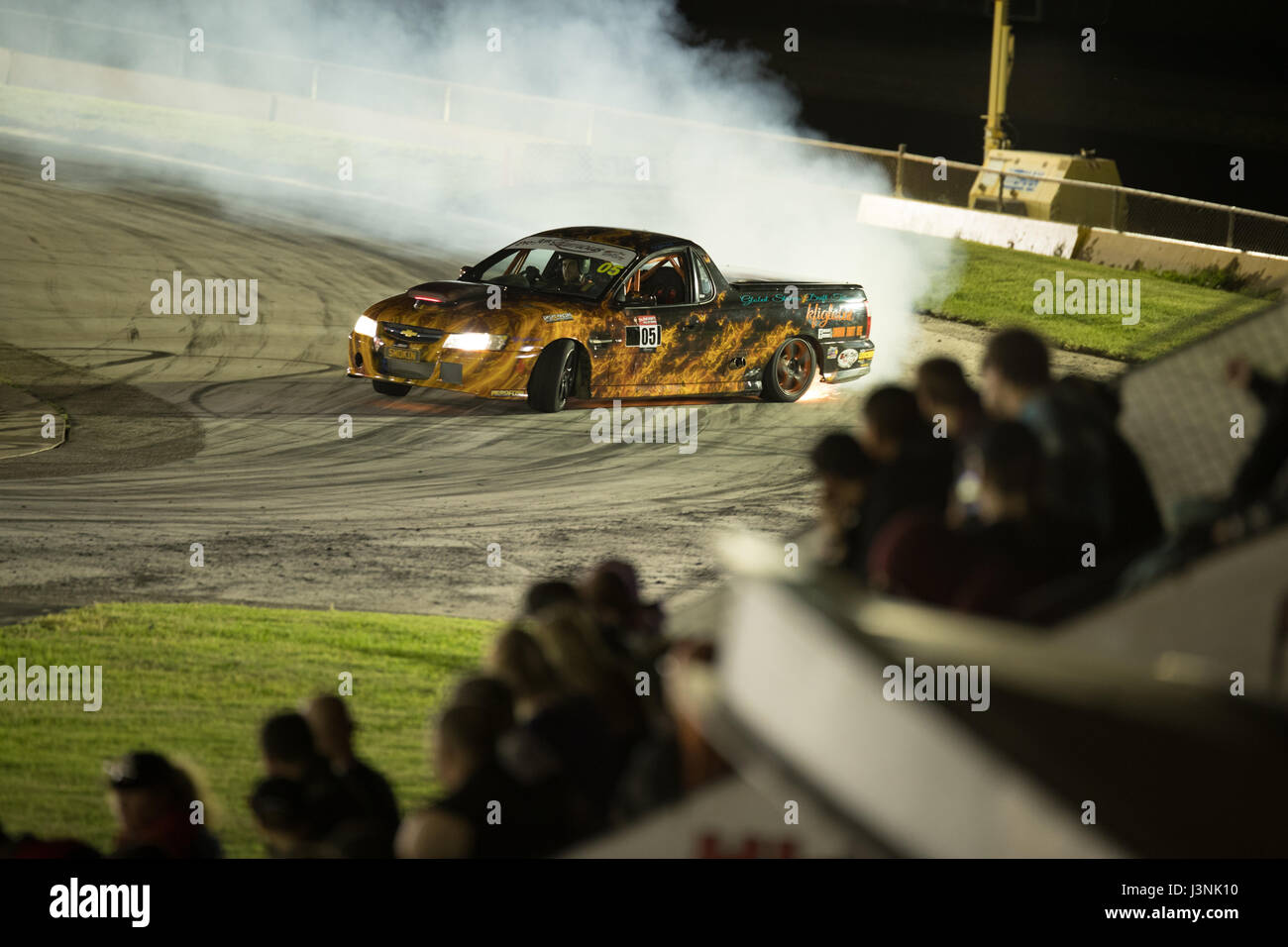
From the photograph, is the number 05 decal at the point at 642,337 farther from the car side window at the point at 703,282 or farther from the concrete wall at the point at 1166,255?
the concrete wall at the point at 1166,255

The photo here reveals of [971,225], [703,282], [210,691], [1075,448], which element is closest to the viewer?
[1075,448]

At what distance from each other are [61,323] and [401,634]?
1072cm

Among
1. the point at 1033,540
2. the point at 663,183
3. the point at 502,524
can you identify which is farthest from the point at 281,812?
the point at 663,183

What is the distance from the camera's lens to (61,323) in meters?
17.5

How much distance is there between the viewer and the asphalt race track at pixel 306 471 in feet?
32.4

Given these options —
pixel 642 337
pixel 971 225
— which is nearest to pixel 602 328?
pixel 642 337

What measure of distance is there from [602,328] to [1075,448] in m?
9.50

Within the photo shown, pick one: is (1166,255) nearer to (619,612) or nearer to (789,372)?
(789,372)

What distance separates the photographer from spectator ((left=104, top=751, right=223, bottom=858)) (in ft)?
13.9

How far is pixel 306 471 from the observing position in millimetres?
12367

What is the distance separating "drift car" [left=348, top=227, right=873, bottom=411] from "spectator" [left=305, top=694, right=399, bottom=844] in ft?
27.5

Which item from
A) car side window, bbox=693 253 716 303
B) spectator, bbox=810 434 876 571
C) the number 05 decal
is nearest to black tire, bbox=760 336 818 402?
car side window, bbox=693 253 716 303

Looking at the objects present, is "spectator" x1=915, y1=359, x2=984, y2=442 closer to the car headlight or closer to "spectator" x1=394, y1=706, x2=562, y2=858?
"spectator" x1=394, y1=706, x2=562, y2=858
